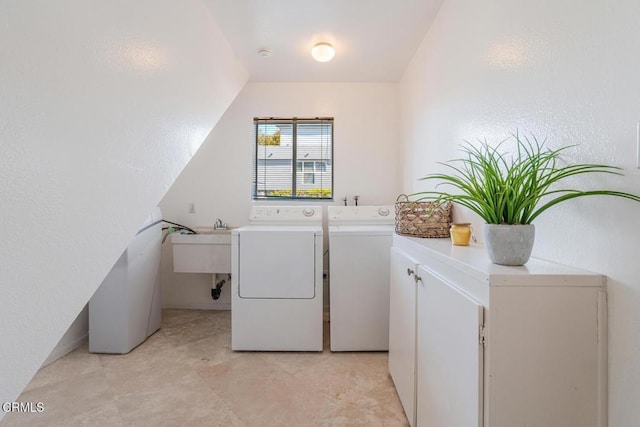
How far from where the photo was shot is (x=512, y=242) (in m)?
0.80

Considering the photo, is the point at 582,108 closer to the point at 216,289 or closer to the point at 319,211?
the point at 319,211

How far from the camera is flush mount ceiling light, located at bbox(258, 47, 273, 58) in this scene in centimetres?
228

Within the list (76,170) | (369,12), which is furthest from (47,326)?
(369,12)

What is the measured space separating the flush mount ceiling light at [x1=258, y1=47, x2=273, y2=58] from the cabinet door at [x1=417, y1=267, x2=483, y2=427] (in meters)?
2.10

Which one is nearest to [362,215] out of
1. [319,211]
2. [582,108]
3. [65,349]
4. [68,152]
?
[319,211]

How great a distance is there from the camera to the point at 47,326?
0.75 m

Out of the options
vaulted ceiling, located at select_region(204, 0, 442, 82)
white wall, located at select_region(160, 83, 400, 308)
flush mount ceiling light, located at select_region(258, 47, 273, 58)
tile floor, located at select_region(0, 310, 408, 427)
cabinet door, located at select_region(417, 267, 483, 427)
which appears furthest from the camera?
white wall, located at select_region(160, 83, 400, 308)

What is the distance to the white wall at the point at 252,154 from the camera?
9.51ft

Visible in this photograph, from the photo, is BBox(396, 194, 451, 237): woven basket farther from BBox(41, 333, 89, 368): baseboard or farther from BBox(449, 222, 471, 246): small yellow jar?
BBox(41, 333, 89, 368): baseboard

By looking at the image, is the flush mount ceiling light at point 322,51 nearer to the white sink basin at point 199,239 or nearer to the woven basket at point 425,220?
the woven basket at point 425,220

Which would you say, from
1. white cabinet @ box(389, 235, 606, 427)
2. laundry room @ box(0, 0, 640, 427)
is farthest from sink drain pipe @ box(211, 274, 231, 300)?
white cabinet @ box(389, 235, 606, 427)

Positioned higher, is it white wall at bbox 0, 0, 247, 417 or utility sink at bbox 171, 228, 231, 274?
white wall at bbox 0, 0, 247, 417

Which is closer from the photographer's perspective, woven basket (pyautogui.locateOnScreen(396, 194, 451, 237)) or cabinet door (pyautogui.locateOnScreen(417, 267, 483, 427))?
cabinet door (pyautogui.locateOnScreen(417, 267, 483, 427))

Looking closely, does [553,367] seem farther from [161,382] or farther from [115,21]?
[161,382]
